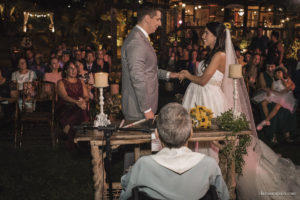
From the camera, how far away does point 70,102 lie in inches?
225

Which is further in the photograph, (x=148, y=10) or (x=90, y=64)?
(x=90, y=64)

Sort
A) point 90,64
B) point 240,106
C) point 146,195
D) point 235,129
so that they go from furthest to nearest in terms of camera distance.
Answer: point 90,64, point 240,106, point 235,129, point 146,195

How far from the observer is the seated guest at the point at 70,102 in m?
5.54

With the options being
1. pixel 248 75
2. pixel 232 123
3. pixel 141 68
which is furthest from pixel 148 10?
pixel 248 75

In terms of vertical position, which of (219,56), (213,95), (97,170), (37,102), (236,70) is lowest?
(97,170)

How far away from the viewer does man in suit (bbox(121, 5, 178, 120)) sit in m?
3.23

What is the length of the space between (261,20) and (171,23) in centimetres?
590

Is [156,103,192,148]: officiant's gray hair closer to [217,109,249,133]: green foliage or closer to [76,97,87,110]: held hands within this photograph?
[217,109,249,133]: green foliage

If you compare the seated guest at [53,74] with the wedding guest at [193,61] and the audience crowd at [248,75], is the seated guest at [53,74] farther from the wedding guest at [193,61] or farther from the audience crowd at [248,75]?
the wedding guest at [193,61]

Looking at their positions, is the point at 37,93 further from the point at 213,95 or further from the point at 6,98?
the point at 213,95

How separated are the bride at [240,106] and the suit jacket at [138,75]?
578mm

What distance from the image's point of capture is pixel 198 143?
3.95m

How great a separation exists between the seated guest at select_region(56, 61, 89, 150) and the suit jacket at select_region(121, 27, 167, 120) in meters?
2.25

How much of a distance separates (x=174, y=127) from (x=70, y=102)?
4149mm
